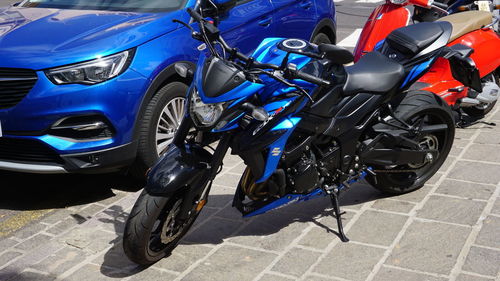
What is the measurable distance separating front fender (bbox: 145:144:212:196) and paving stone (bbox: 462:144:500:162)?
8.86 ft

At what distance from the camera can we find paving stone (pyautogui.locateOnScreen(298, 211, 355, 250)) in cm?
448

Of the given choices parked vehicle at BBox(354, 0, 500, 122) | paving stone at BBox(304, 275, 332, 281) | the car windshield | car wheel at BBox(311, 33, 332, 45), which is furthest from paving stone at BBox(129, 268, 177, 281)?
car wheel at BBox(311, 33, 332, 45)

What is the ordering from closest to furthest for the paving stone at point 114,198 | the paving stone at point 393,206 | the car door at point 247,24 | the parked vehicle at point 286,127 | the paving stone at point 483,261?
1. the parked vehicle at point 286,127
2. the paving stone at point 483,261
3. the paving stone at point 393,206
4. the paving stone at point 114,198
5. the car door at point 247,24

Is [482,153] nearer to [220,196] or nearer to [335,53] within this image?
[220,196]

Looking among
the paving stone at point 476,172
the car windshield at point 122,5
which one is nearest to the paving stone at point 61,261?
the car windshield at point 122,5

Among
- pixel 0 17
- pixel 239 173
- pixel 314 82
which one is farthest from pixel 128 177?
pixel 314 82

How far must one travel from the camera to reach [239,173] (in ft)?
19.0

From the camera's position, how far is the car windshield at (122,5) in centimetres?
588

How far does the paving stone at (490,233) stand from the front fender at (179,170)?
176cm

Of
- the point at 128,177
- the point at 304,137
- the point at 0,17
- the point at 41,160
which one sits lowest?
the point at 128,177

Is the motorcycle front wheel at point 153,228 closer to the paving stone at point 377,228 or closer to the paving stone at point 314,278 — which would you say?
the paving stone at point 314,278

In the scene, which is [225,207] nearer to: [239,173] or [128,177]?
[239,173]

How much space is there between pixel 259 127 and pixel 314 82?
41 cm

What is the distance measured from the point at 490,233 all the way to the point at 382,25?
9.26ft
